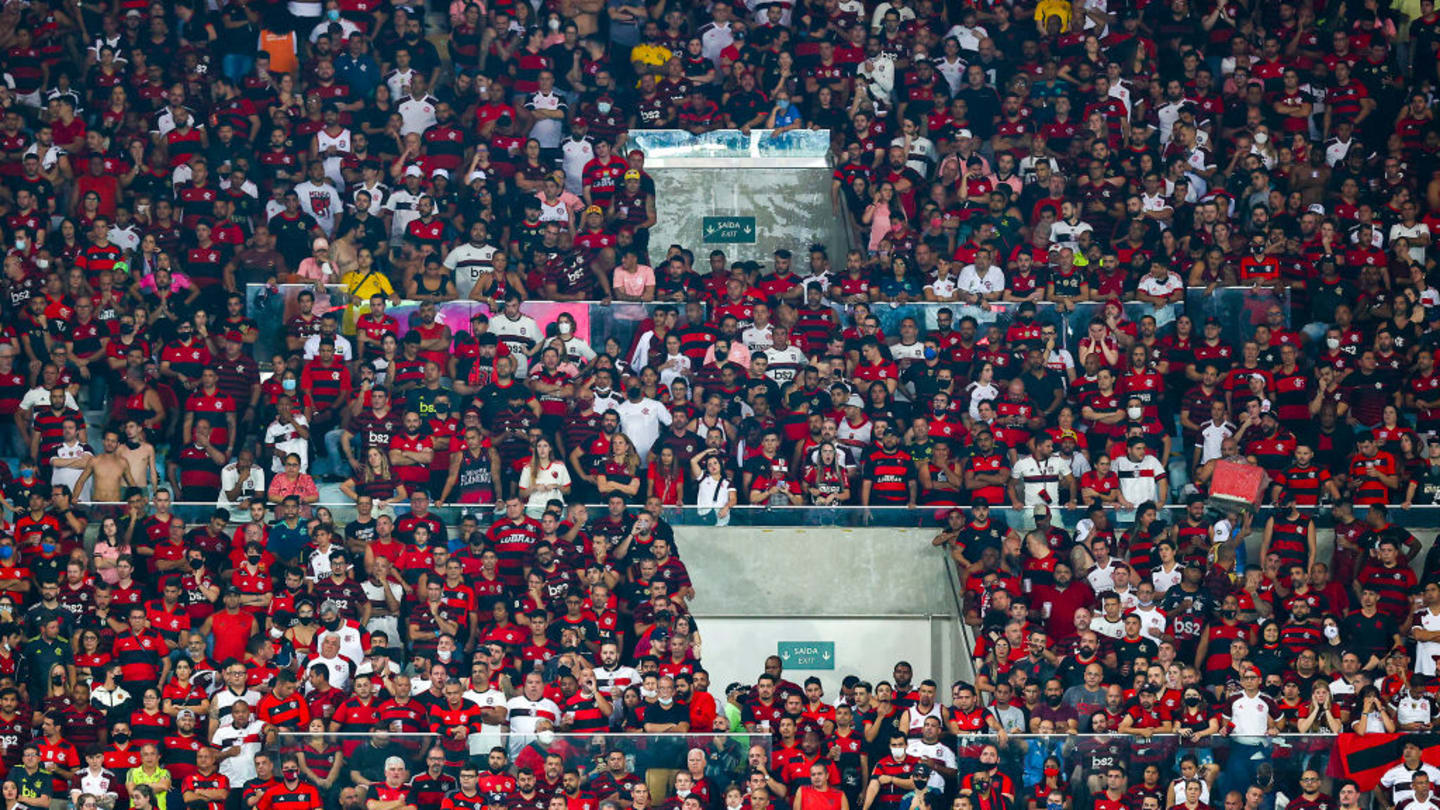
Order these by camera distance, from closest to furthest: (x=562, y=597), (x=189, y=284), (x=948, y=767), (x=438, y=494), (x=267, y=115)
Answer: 1. (x=948, y=767)
2. (x=562, y=597)
3. (x=438, y=494)
4. (x=189, y=284)
5. (x=267, y=115)

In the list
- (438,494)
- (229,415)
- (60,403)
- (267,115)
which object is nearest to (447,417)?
(438,494)

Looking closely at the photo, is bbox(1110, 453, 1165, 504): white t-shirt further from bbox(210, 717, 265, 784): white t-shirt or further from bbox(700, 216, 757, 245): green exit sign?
Answer: bbox(210, 717, 265, 784): white t-shirt

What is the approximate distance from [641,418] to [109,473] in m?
5.13

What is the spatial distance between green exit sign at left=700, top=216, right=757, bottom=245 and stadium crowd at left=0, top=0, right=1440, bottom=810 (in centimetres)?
66

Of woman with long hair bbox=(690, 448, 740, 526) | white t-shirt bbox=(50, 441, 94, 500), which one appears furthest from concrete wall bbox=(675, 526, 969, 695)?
white t-shirt bbox=(50, 441, 94, 500)

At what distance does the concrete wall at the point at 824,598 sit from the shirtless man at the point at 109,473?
17.6 feet

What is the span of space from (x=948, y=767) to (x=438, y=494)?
6.02 meters

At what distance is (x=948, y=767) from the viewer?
65.4 ft

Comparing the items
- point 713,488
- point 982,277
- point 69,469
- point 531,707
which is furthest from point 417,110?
point 531,707

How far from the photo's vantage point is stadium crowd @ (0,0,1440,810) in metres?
20.3

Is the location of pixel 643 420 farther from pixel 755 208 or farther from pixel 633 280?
pixel 755 208

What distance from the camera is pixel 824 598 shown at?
77.2ft

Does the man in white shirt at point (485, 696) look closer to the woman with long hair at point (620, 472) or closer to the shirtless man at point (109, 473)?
the woman with long hair at point (620, 472)

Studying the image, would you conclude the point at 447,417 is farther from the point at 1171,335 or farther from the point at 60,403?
the point at 1171,335
